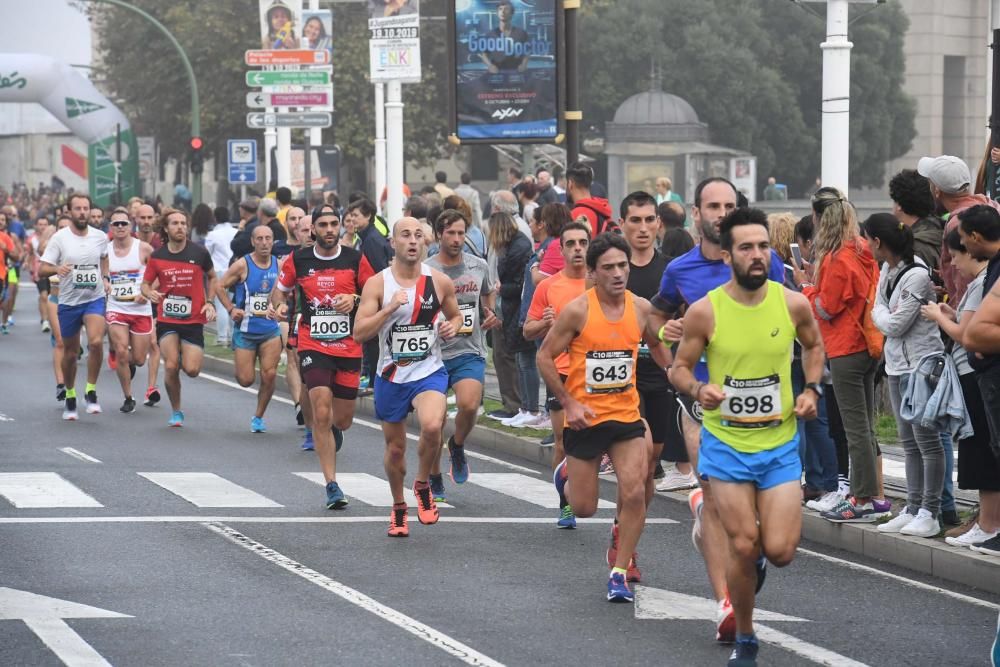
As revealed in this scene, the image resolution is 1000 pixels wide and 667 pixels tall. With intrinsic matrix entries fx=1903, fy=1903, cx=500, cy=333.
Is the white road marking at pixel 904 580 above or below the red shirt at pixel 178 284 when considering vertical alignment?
below

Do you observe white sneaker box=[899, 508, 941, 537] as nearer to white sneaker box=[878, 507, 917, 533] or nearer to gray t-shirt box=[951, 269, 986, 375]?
white sneaker box=[878, 507, 917, 533]

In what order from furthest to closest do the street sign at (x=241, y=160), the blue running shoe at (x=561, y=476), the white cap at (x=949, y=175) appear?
1. the street sign at (x=241, y=160)
2. the white cap at (x=949, y=175)
3. the blue running shoe at (x=561, y=476)

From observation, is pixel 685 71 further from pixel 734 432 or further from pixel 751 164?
pixel 734 432

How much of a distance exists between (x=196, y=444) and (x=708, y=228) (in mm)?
7582

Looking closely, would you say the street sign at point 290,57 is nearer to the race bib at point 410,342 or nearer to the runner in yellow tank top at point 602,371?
the race bib at point 410,342

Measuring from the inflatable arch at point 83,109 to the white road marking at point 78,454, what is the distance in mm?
32977

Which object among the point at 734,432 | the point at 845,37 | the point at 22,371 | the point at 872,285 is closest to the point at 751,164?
the point at 22,371

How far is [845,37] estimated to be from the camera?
1625cm

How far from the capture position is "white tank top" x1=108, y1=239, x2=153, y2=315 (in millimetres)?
18062

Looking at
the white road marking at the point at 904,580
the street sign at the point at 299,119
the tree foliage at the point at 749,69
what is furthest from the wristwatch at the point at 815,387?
the tree foliage at the point at 749,69

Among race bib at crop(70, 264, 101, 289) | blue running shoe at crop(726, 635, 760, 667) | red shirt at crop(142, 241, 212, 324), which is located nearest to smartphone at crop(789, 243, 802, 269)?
blue running shoe at crop(726, 635, 760, 667)

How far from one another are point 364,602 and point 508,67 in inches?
416

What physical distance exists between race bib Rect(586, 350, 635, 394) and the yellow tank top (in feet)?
5.52

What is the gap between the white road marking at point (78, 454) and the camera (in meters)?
14.5
